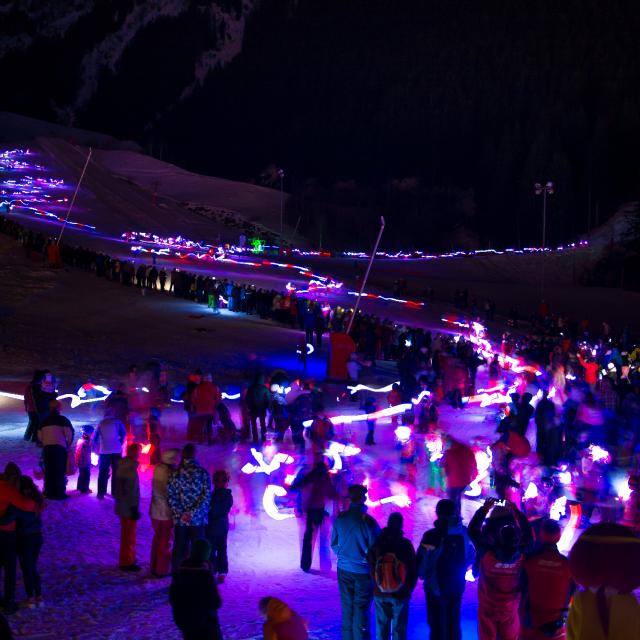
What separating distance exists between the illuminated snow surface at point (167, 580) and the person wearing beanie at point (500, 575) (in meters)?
0.99

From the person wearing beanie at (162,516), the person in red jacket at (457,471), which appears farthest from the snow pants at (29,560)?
the person in red jacket at (457,471)

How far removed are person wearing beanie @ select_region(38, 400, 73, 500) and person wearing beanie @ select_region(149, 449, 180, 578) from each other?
2083 mm

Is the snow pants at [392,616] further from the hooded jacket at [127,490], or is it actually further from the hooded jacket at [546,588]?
the hooded jacket at [127,490]

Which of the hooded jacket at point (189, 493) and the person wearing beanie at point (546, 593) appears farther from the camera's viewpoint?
the hooded jacket at point (189, 493)

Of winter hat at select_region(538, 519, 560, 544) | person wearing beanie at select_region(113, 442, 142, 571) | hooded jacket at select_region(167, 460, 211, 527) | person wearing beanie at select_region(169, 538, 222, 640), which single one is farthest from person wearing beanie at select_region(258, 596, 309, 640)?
person wearing beanie at select_region(113, 442, 142, 571)

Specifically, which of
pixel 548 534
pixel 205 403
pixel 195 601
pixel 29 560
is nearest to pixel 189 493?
pixel 29 560

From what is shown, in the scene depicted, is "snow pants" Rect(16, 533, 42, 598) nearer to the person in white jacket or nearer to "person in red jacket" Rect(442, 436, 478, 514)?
the person in white jacket

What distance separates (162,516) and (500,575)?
3.06m

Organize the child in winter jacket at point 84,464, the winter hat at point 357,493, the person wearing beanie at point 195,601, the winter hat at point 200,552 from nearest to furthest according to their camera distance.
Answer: the person wearing beanie at point 195,601
the winter hat at point 200,552
the winter hat at point 357,493
the child in winter jacket at point 84,464

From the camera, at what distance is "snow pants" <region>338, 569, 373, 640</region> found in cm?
643

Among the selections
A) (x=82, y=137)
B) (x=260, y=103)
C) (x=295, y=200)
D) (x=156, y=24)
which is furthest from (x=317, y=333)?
(x=156, y=24)

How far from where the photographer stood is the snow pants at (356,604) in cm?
643

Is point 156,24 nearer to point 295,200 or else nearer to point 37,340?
Result: point 295,200

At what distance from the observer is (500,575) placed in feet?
19.1
